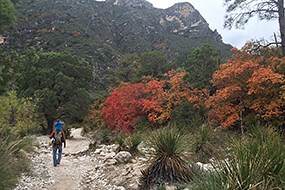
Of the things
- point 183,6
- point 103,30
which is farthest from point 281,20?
point 183,6

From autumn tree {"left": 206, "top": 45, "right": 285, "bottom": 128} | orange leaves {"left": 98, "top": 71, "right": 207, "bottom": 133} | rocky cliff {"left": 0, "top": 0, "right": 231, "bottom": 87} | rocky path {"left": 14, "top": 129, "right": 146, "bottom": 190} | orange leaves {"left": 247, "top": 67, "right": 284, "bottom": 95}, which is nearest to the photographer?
rocky path {"left": 14, "top": 129, "right": 146, "bottom": 190}

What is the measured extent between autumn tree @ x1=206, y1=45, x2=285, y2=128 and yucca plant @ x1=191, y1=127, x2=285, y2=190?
6.08 meters

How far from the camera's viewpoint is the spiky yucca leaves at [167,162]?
6672 millimetres

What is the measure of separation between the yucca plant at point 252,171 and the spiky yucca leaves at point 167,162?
2.62 m

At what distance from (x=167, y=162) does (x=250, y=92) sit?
18.0ft

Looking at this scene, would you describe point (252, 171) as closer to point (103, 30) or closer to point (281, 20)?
point (281, 20)

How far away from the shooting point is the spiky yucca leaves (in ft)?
21.9

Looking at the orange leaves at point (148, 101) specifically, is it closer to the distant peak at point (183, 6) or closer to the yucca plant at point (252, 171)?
the yucca plant at point (252, 171)

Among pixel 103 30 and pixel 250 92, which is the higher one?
pixel 103 30

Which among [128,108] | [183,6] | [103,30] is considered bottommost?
[128,108]

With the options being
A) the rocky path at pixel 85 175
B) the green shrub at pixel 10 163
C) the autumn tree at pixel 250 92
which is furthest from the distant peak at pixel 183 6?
the rocky path at pixel 85 175

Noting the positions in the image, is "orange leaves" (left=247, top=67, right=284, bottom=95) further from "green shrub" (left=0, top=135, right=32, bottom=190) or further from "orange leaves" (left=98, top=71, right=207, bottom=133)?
"green shrub" (left=0, top=135, right=32, bottom=190)

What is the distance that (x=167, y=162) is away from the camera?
6.75 meters

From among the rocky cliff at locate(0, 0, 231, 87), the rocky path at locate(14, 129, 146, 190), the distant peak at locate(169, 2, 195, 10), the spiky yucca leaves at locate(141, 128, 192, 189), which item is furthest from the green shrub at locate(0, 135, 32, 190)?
the distant peak at locate(169, 2, 195, 10)
